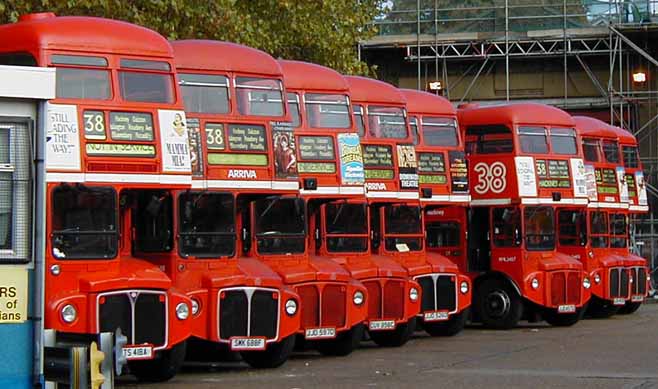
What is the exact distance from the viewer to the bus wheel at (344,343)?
2206 cm

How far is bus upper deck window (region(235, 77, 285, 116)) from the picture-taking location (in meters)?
20.4

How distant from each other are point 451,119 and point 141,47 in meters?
10.6

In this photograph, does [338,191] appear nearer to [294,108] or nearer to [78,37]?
[294,108]

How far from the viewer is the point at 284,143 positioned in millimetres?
20672

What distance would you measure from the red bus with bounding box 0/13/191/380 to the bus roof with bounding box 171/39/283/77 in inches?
57.0

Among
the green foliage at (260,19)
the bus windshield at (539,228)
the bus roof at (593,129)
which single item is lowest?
the bus windshield at (539,228)

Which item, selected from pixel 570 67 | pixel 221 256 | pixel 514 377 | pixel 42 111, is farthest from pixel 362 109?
pixel 570 67

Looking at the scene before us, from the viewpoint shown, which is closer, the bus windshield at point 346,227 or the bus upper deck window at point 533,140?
the bus windshield at point 346,227

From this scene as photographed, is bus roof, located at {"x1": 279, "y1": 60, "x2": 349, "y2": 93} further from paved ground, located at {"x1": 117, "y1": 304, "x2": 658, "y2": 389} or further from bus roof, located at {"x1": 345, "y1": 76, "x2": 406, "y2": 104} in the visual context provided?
paved ground, located at {"x1": 117, "y1": 304, "x2": 658, "y2": 389}

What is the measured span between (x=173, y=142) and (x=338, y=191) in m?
5.06

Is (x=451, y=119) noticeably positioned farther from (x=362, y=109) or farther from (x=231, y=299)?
(x=231, y=299)

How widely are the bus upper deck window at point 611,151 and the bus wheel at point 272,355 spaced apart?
16.2m

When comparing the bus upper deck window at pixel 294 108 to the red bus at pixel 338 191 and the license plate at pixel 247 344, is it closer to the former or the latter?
the red bus at pixel 338 191

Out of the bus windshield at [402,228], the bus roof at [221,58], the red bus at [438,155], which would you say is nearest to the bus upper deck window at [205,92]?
the bus roof at [221,58]
